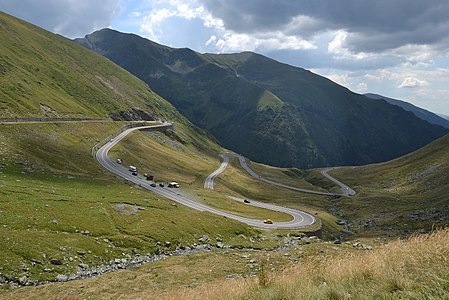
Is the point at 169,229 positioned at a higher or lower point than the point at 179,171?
higher

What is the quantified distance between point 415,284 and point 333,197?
5761 inches

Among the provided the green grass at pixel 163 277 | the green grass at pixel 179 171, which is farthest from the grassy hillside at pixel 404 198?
the green grass at pixel 179 171

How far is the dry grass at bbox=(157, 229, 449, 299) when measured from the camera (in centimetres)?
997

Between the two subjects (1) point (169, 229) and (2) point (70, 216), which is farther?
(1) point (169, 229)

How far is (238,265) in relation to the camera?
4303cm

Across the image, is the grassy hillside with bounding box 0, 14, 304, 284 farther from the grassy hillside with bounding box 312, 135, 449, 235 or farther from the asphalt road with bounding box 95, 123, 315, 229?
the grassy hillside with bounding box 312, 135, 449, 235

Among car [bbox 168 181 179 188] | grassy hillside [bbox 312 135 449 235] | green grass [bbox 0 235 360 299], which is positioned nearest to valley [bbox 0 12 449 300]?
green grass [bbox 0 235 360 299]

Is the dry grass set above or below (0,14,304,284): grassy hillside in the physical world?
above

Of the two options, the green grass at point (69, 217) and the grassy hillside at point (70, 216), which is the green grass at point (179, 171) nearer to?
the grassy hillside at point (70, 216)

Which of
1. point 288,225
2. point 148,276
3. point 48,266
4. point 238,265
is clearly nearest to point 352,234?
point 288,225

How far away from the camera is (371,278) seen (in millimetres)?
11352

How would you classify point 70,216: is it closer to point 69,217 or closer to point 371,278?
point 69,217

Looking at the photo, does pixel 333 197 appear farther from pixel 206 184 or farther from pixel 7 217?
pixel 7 217

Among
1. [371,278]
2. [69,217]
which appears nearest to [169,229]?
[69,217]
